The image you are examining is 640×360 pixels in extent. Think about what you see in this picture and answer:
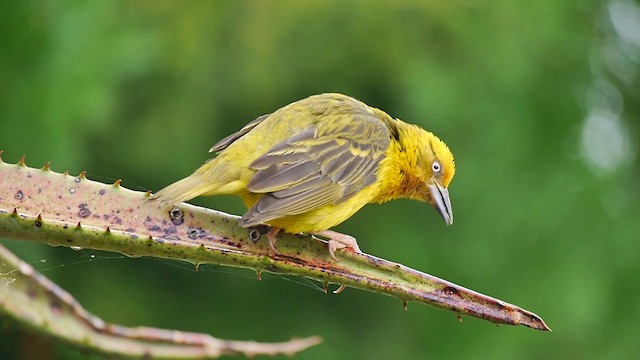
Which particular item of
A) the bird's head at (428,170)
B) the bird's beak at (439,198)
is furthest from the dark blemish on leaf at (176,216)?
the bird's beak at (439,198)

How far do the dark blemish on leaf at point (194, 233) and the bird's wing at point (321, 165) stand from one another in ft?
1.77

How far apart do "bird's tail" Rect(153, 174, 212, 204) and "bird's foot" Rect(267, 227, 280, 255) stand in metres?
0.27

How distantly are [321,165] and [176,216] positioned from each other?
1.51 metres

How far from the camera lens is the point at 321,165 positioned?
408 cm

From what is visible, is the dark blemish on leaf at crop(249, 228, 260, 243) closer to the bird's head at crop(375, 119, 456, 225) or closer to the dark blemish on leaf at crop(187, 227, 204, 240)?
the dark blemish on leaf at crop(187, 227, 204, 240)

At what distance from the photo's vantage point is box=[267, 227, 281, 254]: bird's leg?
118 inches

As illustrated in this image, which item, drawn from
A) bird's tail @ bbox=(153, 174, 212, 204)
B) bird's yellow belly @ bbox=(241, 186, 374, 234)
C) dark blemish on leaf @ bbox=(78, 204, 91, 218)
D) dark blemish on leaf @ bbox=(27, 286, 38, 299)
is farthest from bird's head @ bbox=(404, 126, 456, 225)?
dark blemish on leaf @ bbox=(27, 286, 38, 299)

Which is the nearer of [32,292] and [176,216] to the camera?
[32,292]

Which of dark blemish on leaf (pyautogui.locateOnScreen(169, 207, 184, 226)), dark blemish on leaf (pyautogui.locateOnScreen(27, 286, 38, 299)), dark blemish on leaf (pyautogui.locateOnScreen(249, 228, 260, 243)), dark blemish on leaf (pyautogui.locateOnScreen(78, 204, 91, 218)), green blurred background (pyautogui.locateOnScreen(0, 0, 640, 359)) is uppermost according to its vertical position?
dark blemish on leaf (pyautogui.locateOnScreen(27, 286, 38, 299))

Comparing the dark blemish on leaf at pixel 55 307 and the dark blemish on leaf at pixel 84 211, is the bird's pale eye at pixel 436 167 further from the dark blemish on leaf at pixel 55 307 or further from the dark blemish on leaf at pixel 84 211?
the dark blemish on leaf at pixel 55 307

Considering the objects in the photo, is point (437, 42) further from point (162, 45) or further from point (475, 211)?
point (162, 45)

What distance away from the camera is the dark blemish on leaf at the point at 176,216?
2586mm

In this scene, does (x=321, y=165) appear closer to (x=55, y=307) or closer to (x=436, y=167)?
(x=436, y=167)

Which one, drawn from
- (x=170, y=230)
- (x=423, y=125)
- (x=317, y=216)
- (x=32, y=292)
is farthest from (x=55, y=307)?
(x=423, y=125)
